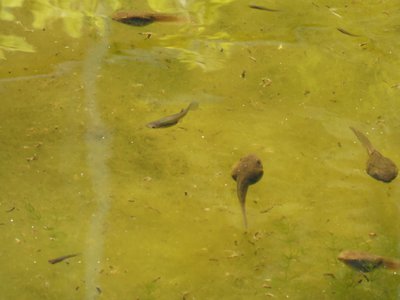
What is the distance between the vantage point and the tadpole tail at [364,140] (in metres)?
2.64

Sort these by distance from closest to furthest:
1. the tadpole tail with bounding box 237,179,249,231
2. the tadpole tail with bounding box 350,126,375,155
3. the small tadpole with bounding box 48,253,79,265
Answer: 1. the small tadpole with bounding box 48,253,79,265
2. the tadpole tail with bounding box 237,179,249,231
3. the tadpole tail with bounding box 350,126,375,155

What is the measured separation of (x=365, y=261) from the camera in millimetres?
2264

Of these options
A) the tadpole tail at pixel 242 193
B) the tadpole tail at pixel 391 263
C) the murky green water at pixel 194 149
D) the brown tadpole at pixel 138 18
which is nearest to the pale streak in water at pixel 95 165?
the murky green water at pixel 194 149

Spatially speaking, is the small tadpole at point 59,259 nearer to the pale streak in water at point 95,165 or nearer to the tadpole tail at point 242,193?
the pale streak in water at point 95,165

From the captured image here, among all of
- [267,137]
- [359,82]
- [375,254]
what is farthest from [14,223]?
[359,82]

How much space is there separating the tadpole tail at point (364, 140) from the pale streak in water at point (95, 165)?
1.14 m

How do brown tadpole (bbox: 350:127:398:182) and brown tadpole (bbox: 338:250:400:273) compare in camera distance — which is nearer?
brown tadpole (bbox: 338:250:400:273)

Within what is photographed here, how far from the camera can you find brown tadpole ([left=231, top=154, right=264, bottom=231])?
8.01ft

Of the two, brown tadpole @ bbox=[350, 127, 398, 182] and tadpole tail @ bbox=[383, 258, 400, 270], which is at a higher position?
brown tadpole @ bbox=[350, 127, 398, 182]

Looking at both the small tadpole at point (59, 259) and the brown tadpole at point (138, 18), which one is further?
the brown tadpole at point (138, 18)

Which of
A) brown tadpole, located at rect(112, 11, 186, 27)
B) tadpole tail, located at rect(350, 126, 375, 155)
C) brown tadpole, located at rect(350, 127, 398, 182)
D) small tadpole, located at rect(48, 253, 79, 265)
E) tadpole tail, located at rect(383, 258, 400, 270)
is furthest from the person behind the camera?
brown tadpole, located at rect(112, 11, 186, 27)

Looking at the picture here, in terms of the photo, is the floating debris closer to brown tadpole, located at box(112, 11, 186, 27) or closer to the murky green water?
the murky green water

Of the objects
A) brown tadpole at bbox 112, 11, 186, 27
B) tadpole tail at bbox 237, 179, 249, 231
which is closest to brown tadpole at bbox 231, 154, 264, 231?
tadpole tail at bbox 237, 179, 249, 231

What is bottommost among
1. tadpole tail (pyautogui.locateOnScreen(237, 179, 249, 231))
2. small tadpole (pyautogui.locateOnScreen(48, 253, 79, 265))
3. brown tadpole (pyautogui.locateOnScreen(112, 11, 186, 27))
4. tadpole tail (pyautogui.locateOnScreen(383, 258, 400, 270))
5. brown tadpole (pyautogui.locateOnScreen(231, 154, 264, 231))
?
small tadpole (pyautogui.locateOnScreen(48, 253, 79, 265))
